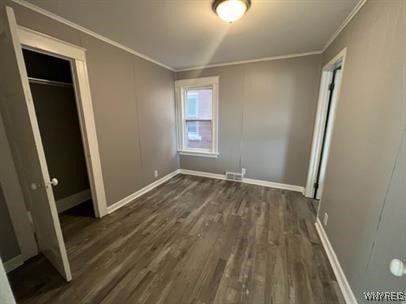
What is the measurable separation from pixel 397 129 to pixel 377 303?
1.07 meters

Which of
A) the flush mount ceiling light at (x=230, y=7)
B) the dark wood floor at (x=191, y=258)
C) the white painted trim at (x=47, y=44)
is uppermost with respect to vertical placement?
the flush mount ceiling light at (x=230, y=7)

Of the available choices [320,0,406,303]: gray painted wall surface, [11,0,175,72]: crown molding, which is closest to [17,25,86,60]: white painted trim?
[11,0,175,72]: crown molding

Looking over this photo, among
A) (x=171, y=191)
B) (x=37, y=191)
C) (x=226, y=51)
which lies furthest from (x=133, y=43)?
(x=171, y=191)

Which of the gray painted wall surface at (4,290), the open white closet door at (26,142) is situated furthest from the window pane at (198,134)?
the gray painted wall surface at (4,290)

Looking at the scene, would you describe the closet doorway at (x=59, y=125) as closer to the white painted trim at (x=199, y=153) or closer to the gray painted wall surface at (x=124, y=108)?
the gray painted wall surface at (x=124, y=108)

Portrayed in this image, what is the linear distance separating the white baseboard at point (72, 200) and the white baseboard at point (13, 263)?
1.06m

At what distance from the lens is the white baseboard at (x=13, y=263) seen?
64.0 inches

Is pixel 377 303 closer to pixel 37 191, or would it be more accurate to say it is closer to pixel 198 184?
pixel 37 191

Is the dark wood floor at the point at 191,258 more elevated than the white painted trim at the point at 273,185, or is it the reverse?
the white painted trim at the point at 273,185

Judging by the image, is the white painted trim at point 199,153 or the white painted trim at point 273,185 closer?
the white painted trim at point 273,185

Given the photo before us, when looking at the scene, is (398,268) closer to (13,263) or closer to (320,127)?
(320,127)

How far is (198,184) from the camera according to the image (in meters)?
3.74

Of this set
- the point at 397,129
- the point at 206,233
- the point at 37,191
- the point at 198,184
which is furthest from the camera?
the point at 198,184

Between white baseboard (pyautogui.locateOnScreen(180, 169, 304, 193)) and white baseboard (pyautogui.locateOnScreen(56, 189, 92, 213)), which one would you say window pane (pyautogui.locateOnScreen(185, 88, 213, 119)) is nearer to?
white baseboard (pyautogui.locateOnScreen(180, 169, 304, 193))
